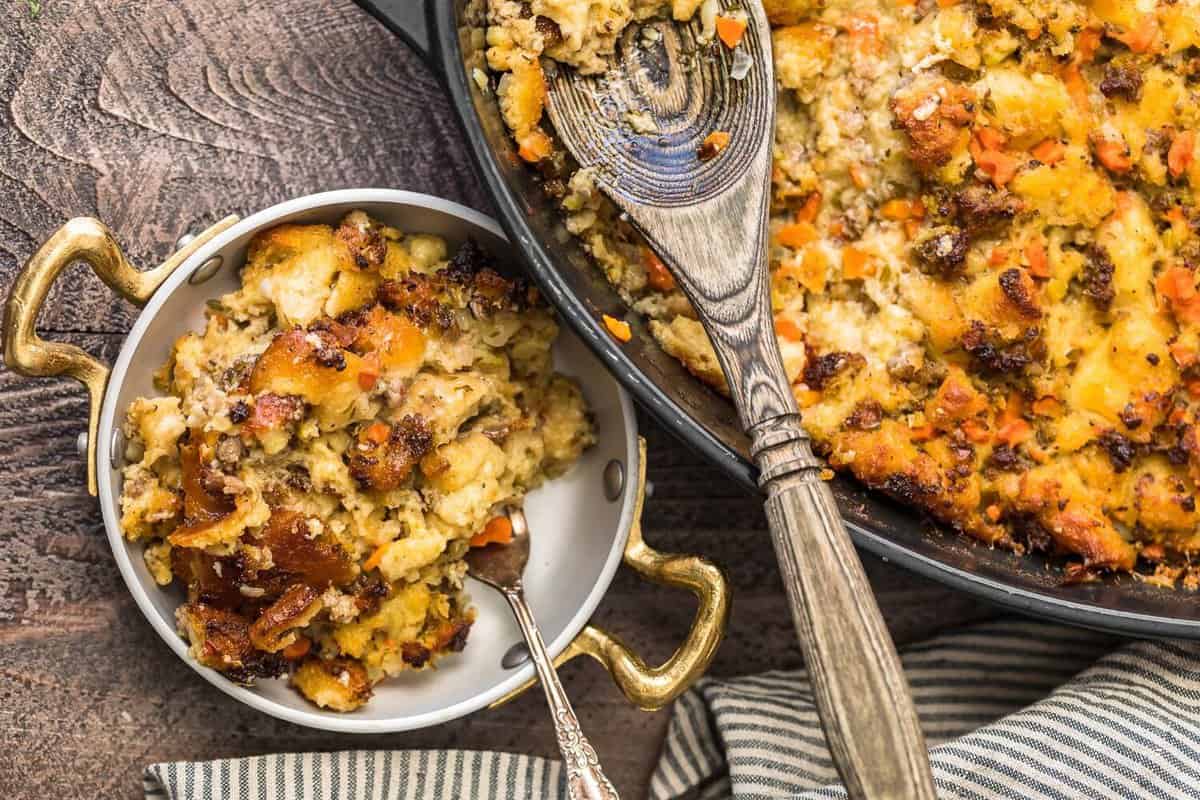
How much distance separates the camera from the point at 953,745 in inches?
107

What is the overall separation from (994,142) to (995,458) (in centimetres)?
69

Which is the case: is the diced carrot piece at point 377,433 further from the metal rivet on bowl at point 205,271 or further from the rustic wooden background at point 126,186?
the rustic wooden background at point 126,186

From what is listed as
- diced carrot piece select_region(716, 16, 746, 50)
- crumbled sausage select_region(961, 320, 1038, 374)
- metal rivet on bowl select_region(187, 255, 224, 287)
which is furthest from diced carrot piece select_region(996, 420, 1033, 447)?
metal rivet on bowl select_region(187, 255, 224, 287)

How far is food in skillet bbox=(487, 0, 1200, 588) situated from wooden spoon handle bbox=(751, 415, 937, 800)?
14.2 inches

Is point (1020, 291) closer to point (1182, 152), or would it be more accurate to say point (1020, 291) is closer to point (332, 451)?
point (1182, 152)

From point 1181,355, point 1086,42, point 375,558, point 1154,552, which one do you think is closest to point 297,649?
point 375,558

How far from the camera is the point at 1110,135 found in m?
2.49

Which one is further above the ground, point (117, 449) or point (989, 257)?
point (989, 257)

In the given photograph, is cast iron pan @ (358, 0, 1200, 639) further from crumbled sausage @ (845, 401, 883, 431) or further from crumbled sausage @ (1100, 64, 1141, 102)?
crumbled sausage @ (1100, 64, 1141, 102)

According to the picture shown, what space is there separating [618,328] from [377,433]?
0.56 meters

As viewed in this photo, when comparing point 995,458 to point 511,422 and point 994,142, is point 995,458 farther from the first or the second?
point 511,422

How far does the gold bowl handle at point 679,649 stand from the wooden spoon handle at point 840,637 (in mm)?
427

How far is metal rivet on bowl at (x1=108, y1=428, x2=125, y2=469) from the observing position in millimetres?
2395

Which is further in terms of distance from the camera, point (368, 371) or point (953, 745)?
point (953, 745)
